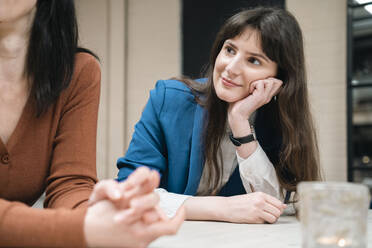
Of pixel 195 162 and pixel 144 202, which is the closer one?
pixel 144 202

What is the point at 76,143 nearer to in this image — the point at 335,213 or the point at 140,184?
the point at 140,184

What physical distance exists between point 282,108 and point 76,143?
0.81m

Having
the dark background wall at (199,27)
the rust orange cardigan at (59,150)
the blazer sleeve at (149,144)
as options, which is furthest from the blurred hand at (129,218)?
the dark background wall at (199,27)

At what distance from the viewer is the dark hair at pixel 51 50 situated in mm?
1096

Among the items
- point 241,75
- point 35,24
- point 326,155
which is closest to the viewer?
point 35,24

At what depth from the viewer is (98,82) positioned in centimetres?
120

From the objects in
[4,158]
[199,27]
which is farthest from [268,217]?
[199,27]

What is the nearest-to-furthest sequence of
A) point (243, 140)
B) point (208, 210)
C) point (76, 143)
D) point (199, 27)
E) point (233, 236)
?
point (233, 236)
point (76, 143)
point (208, 210)
point (243, 140)
point (199, 27)

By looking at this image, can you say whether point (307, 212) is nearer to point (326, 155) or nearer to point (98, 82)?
point (98, 82)

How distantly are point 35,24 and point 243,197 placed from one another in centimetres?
78

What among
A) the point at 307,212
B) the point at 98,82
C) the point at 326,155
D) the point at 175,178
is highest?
the point at 98,82

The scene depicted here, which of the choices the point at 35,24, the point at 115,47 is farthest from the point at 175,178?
the point at 115,47

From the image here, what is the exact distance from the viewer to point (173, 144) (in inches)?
60.6

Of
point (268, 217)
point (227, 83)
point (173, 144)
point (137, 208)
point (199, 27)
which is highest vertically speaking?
point (199, 27)
